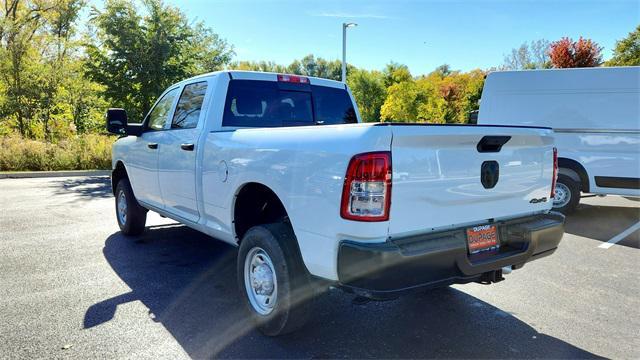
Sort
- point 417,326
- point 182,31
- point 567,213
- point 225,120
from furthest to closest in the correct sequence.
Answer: point 182,31 → point 567,213 → point 225,120 → point 417,326

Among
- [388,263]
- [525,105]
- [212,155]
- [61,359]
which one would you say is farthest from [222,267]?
[525,105]

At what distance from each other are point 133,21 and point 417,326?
47.0 ft

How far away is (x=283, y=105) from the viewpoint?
4.55m

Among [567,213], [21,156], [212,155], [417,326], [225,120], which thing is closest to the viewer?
[417,326]

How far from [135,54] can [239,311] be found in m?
12.9

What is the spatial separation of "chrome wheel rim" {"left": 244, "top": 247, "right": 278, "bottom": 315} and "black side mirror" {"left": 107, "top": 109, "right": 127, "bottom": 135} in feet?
9.33

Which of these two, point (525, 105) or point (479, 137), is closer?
point (479, 137)

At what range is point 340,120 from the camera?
4.94 meters

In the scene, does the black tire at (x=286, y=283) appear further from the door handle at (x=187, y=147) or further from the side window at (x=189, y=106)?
the side window at (x=189, y=106)

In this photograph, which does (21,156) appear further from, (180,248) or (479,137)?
(479,137)

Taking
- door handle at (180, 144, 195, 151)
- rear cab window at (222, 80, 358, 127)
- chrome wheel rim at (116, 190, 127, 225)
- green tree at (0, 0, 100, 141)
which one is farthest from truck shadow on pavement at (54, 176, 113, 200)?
rear cab window at (222, 80, 358, 127)

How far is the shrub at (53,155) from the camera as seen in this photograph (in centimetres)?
1430

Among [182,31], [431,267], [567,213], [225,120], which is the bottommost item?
[567,213]

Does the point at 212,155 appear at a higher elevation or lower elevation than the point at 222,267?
higher
